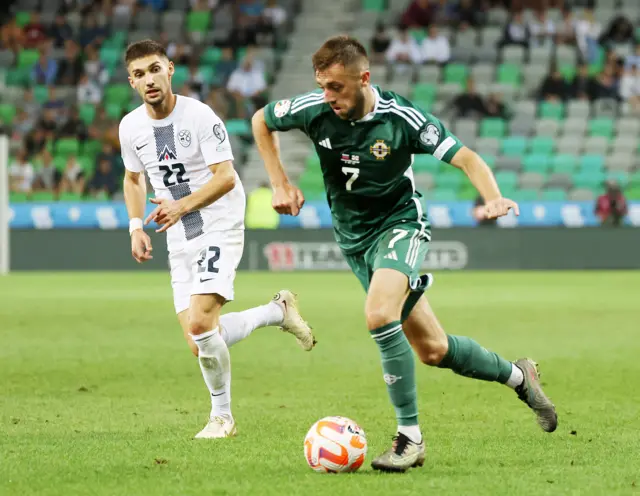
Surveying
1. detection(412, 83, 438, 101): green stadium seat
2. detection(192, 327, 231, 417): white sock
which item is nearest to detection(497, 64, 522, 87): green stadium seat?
detection(412, 83, 438, 101): green stadium seat

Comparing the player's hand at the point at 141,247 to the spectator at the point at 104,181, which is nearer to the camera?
the player's hand at the point at 141,247

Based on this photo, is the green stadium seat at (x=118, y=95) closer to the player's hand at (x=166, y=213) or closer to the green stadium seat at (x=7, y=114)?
the green stadium seat at (x=7, y=114)

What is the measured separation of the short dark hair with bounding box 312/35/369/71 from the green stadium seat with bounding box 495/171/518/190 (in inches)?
801

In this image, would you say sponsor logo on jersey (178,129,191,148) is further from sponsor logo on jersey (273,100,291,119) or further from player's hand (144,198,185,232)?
sponsor logo on jersey (273,100,291,119)

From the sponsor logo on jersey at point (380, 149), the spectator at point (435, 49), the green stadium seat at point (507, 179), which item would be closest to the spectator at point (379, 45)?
the spectator at point (435, 49)

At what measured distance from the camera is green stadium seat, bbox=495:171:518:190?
→ 85.2 ft

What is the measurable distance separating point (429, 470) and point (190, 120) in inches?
100

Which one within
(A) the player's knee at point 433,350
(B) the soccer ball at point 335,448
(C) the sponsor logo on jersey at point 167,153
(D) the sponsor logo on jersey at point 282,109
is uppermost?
(D) the sponsor logo on jersey at point 282,109

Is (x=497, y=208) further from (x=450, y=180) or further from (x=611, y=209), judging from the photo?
(x=450, y=180)

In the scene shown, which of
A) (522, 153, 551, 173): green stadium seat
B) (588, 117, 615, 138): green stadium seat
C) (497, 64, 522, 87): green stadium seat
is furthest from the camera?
(497, 64, 522, 87): green stadium seat

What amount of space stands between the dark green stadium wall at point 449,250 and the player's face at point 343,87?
701 inches

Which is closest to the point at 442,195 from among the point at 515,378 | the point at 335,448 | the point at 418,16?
the point at 418,16

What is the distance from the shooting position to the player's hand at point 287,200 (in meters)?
5.86

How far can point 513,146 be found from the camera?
2672cm
